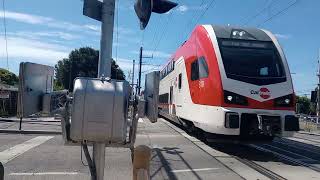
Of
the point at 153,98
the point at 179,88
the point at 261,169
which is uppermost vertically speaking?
the point at 179,88

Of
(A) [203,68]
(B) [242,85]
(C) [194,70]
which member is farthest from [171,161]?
(C) [194,70]

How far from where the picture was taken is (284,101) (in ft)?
45.6

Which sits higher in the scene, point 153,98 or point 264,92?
point 264,92

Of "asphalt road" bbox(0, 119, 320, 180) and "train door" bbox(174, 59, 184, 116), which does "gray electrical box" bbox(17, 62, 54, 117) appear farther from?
"train door" bbox(174, 59, 184, 116)

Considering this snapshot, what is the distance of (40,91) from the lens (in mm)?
5281

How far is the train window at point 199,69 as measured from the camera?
14.7 metres

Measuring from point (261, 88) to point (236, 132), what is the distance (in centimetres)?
138

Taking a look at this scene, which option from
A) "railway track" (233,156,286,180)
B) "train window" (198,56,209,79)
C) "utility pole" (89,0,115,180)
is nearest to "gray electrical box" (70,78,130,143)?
"utility pole" (89,0,115,180)

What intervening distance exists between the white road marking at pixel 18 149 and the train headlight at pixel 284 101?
6649 millimetres

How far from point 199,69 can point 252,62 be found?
5.49 feet

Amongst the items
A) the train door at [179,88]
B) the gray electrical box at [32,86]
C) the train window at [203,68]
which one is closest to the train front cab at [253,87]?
the train window at [203,68]

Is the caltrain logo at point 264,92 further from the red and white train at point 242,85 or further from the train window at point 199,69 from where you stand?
the train window at point 199,69

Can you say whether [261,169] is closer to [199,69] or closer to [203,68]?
[203,68]

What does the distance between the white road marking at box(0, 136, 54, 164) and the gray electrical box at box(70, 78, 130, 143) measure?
7229 mm
